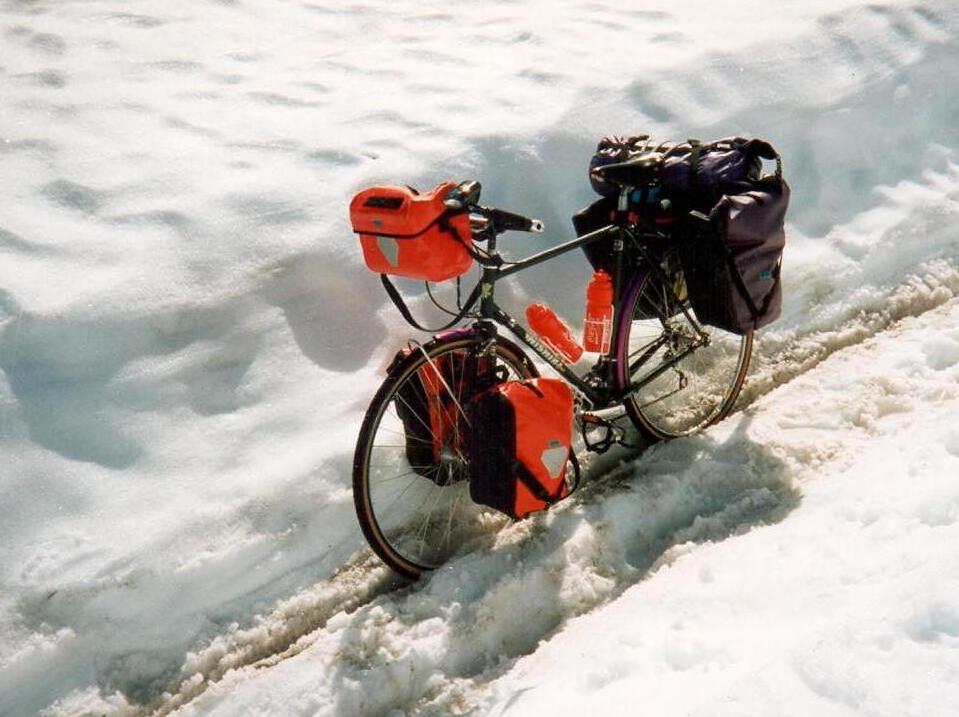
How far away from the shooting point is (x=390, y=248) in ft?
9.90

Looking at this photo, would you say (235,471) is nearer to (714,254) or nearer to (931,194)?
(714,254)

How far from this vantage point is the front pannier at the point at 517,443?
3270 millimetres

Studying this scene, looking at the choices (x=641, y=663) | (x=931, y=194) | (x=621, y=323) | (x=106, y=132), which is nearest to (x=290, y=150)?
(x=106, y=132)

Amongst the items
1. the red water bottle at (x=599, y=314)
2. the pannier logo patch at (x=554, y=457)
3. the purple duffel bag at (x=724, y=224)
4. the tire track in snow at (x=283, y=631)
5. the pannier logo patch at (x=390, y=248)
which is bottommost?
the tire track in snow at (x=283, y=631)

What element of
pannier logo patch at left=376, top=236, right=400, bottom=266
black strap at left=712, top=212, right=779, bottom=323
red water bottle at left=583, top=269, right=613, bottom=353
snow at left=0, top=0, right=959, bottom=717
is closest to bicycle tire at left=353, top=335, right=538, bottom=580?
snow at left=0, top=0, right=959, bottom=717

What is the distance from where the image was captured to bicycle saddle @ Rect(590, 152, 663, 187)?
3596 millimetres

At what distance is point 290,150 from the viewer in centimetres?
488

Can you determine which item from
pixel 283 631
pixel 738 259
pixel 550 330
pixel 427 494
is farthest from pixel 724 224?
pixel 283 631

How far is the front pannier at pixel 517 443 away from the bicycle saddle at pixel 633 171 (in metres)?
0.95

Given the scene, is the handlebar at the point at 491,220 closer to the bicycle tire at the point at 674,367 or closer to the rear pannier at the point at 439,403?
the rear pannier at the point at 439,403

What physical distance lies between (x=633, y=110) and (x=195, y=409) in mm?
3326

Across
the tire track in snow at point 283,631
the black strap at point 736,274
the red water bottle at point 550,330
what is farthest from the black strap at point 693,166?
the tire track in snow at point 283,631

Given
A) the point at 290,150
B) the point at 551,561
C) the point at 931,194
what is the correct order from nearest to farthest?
the point at 551,561 → the point at 290,150 → the point at 931,194

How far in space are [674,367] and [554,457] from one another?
1.10m
